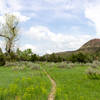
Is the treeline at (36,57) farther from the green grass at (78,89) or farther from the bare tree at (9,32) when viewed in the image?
the green grass at (78,89)

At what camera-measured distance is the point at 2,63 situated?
33.8 meters

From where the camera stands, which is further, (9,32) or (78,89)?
(9,32)

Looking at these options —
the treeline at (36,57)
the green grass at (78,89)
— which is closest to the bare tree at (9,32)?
the treeline at (36,57)

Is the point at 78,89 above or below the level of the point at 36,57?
below

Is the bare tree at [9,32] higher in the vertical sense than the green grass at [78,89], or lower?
higher

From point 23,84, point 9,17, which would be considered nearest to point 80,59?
point 9,17

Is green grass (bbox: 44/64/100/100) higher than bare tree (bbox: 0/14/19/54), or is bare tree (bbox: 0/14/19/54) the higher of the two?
bare tree (bbox: 0/14/19/54)

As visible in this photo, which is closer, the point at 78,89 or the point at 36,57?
the point at 78,89

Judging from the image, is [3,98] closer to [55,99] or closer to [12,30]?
[55,99]

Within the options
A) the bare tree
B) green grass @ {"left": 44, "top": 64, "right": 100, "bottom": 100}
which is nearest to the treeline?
the bare tree

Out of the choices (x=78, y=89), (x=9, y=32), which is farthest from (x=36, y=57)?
(x=78, y=89)

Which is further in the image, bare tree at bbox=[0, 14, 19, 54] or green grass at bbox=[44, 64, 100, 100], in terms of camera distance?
bare tree at bbox=[0, 14, 19, 54]

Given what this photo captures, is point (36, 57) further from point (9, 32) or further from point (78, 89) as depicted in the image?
point (78, 89)

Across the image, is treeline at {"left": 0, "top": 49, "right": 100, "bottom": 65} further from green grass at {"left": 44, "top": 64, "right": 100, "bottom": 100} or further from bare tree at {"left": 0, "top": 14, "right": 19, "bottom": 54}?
green grass at {"left": 44, "top": 64, "right": 100, "bottom": 100}
